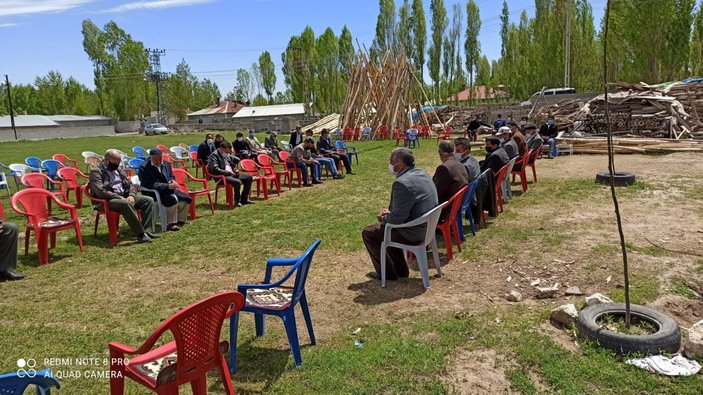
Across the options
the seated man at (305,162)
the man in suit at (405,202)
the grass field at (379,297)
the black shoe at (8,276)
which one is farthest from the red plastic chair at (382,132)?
the black shoe at (8,276)

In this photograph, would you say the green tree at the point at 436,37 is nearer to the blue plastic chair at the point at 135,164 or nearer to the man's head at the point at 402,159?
the blue plastic chair at the point at 135,164

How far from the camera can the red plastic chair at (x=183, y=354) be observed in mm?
2547

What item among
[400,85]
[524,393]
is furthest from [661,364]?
[400,85]

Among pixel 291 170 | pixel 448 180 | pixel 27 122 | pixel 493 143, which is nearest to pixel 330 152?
pixel 291 170

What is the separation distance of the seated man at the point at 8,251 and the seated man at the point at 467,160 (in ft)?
19.0

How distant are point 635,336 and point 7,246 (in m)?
6.50

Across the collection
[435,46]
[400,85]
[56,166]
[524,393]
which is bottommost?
[524,393]

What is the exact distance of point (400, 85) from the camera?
25656 mm

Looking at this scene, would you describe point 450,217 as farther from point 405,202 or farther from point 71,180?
point 71,180

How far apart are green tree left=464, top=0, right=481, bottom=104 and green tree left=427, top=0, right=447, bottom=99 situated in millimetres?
3000

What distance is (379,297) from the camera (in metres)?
4.99

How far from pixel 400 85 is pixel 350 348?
23.0 metres

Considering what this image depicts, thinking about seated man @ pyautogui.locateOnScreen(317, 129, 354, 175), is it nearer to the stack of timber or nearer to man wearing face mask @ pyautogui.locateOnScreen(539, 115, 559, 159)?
man wearing face mask @ pyautogui.locateOnScreen(539, 115, 559, 159)

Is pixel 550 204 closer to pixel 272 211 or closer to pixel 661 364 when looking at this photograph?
pixel 272 211
